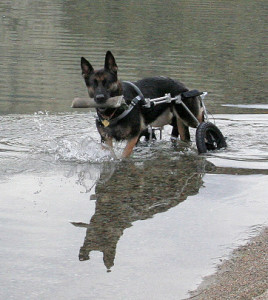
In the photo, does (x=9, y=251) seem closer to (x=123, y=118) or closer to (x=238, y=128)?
(x=123, y=118)

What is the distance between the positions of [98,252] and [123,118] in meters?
3.60

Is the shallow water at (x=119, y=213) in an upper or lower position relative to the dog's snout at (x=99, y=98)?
lower

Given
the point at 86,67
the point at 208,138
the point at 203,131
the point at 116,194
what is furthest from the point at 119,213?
the point at 208,138

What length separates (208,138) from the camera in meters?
10.9

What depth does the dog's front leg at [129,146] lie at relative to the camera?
33.1 feet

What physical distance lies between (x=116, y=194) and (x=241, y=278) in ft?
9.78

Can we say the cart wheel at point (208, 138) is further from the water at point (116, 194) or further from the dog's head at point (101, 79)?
the dog's head at point (101, 79)

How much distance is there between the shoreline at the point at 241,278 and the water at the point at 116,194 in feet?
0.37

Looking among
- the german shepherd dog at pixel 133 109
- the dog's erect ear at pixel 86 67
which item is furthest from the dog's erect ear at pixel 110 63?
the dog's erect ear at pixel 86 67

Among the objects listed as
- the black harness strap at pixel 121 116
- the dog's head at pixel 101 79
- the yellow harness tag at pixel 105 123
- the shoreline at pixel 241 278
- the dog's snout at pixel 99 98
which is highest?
the dog's head at pixel 101 79

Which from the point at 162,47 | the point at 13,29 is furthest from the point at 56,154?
the point at 13,29

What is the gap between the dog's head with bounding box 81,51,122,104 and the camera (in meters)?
9.27

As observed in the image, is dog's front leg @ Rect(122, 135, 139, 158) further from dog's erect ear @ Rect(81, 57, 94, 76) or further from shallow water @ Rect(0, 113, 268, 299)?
dog's erect ear @ Rect(81, 57, 94, 76)

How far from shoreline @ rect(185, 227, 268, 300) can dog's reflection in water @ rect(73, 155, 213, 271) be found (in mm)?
879
